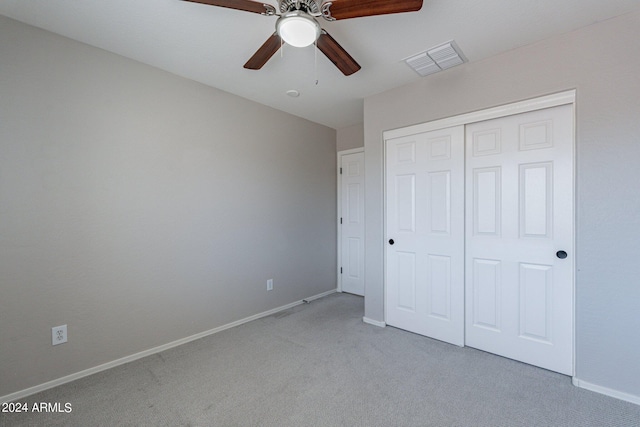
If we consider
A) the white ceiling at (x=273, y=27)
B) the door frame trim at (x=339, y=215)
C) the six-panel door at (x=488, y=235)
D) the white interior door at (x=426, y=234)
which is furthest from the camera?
the door frame trim at (x=339, y=215)

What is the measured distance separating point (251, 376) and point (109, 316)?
1236 mm

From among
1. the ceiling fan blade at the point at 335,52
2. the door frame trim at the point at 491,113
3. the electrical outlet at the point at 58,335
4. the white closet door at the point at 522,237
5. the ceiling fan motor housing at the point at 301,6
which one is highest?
the ceiling fan motor housing at the point at 301,6

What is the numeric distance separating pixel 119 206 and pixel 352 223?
288 cm

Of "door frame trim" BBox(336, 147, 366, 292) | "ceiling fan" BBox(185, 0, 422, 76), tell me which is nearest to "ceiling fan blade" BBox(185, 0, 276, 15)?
"ceiling fan" BBox(185, 0, 422, 76)

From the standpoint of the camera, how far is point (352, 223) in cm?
428

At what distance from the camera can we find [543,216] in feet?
7.26

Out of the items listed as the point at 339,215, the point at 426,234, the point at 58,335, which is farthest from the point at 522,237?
the point at 58,335

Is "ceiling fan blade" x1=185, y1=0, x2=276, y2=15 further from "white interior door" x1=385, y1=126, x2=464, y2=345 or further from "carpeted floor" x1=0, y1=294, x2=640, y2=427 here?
"carpeted floor" x1=0, y1=294, x2=640, y2=427

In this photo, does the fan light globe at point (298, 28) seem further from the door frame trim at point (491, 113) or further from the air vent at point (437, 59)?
the door frame trim at point (491, 113)

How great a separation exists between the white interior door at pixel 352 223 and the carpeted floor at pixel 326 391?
5.13 feet

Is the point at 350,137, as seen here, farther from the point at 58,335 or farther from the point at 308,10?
the point at 58,335

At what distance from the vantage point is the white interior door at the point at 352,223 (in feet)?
13.8

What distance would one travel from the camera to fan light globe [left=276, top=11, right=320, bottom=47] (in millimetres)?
1443

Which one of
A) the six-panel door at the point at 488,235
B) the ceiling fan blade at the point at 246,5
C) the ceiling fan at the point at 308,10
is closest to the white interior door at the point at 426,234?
the six-panel door at the point at 488,235
